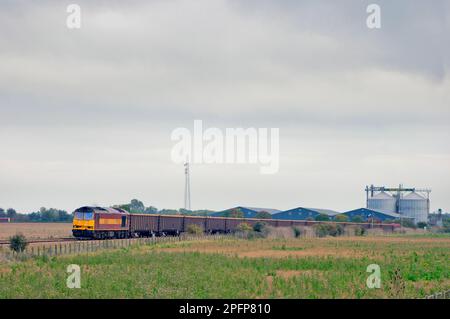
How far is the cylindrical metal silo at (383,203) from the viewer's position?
552ft

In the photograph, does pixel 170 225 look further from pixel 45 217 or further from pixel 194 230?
pixel 45 217

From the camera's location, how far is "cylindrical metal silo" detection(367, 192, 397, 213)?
168250mm

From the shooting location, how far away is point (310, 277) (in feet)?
119

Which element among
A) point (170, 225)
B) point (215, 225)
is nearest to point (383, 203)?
point (215, 225)

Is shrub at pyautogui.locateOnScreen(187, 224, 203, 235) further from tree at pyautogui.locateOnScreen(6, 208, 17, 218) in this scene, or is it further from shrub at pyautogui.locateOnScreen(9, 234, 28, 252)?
tree at pyautogui.locateOnScreen(6, 208, 17, 218)

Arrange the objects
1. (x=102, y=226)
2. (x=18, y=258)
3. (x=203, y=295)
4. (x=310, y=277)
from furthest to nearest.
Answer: (x=102, y=226), (x=18, y=258), (x=310, y=277), (x=203, y=295)

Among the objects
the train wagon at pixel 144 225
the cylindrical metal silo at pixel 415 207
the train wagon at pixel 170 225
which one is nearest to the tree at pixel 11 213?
the train wagon at pixel 170 225

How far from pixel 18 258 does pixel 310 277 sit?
2071 cm

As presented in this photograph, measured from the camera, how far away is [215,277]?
35.2 meters

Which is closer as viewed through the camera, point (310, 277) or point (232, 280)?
point (232, 280)

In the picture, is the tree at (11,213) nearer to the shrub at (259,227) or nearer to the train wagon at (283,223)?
the train wagon at (283,223)

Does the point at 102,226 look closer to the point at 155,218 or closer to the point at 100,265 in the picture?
the point at 155,218

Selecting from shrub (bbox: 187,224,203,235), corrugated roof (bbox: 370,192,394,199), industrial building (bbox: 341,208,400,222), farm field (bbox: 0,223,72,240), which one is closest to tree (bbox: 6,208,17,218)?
farm field (bbox: 0,223,72,240)
